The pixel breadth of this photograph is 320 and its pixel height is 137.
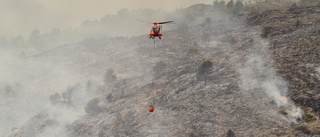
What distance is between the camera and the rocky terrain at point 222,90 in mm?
54094

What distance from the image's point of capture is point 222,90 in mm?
64812

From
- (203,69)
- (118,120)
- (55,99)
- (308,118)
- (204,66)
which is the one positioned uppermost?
(204,66)

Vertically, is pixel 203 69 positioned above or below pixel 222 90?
above

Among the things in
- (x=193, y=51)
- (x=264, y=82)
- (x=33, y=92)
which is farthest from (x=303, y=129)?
(x=33, y=92)

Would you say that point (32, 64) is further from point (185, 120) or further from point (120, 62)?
point (185, 120)

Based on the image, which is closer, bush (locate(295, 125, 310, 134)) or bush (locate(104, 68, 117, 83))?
bush (locate(295, 125, 310, 134))

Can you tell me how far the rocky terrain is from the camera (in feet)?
177

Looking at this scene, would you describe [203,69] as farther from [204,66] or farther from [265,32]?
[265,32]

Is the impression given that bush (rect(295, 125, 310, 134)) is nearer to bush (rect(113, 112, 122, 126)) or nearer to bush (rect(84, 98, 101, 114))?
bush (rect(113, 112, 122, 126))

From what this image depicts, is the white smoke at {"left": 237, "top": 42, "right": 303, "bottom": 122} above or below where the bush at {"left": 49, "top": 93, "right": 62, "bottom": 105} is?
above

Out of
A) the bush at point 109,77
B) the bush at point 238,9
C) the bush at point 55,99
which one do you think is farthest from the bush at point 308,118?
the bush at point 238,9

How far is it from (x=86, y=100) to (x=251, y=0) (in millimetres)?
87140

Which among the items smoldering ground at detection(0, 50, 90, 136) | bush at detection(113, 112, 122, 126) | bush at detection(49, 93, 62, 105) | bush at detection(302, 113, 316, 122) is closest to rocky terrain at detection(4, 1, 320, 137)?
bush at detection(113, 112, 122, 126)

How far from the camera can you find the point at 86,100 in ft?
291
